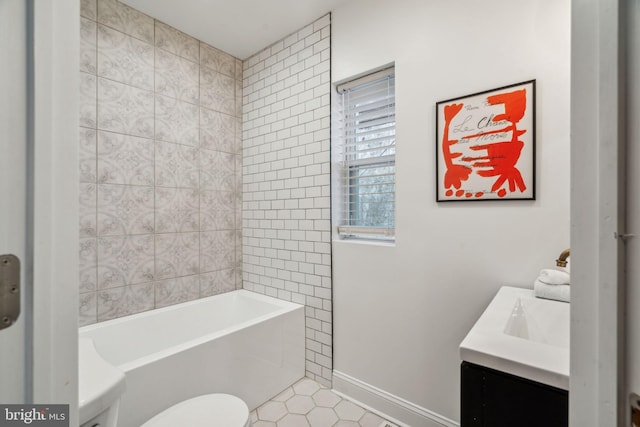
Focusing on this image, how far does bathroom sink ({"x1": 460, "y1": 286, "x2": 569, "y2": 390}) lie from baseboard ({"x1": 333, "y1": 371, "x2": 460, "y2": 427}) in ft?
2.76

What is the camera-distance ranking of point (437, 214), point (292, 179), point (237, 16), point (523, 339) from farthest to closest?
point (292, 179) → point (237, 16) → point (437, 214) → point (523, 339)

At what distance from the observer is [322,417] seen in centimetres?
191

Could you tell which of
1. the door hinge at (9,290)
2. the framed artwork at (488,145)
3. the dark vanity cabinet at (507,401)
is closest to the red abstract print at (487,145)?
the framed artwork at (488,145)

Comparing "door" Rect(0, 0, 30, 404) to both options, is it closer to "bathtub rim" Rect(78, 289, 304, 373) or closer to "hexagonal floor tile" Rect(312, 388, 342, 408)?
"bathtub rim" Rect(78, 289, 304, 373)

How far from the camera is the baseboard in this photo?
68.6 inches

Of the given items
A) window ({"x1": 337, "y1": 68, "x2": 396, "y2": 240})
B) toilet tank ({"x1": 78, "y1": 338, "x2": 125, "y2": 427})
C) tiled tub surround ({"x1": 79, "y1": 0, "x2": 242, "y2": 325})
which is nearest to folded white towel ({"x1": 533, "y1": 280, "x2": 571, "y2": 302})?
window ({"x1": 337, "y1": 68, "x2": 396, "y2": 240})

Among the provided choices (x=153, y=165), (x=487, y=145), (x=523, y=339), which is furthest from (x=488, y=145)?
(x=153, y=165)

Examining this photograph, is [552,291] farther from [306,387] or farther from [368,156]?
[306,387]

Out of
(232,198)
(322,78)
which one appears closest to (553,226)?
(322,78)

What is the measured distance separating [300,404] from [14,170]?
2.13 metres

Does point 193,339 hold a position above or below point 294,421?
above

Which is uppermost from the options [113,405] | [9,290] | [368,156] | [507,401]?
[368,156]

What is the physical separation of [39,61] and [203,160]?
221 cm

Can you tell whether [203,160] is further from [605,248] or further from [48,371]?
[605,248]
